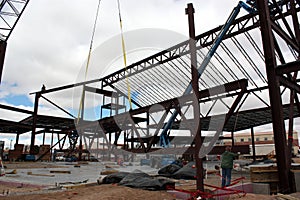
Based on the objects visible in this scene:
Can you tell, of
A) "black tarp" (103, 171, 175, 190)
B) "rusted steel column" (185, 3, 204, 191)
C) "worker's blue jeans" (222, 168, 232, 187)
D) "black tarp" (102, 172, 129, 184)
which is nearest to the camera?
"rusted steel column" (185, 3, 204, 191)

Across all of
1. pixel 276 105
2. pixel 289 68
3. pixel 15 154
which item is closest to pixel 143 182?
pixel 276 105

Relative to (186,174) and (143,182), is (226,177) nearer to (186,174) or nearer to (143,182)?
(186,174)

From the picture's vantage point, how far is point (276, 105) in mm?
7891

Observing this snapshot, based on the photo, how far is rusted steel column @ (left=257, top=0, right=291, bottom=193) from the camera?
753 centimetres

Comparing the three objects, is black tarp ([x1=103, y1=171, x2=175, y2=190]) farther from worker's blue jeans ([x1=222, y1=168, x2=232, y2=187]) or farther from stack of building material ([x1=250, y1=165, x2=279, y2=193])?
stack of building material ([x1=250, y1=165, x2=279, y2=193])

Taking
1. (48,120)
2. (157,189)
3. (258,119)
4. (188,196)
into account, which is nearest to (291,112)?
(188,196)

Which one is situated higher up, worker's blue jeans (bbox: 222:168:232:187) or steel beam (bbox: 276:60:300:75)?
steel beam (bbox: 276:60:300:75)

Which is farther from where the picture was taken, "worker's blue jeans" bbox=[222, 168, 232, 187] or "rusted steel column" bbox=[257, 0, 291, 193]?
"worker's blue jeans" bbox=[222, 168, 232, 187]

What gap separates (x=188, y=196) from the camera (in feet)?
22.8

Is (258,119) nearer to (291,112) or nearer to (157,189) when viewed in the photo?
(291,112)

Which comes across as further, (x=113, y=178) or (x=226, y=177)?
(x=113, y=178)

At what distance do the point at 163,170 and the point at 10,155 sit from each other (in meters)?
23.0

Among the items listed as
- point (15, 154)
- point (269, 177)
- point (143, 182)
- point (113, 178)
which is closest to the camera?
point (143, 182)

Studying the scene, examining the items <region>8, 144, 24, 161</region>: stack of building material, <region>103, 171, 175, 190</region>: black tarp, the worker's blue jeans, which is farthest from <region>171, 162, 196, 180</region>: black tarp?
<region>8, 144, 24, 161</region>: stack of building material
